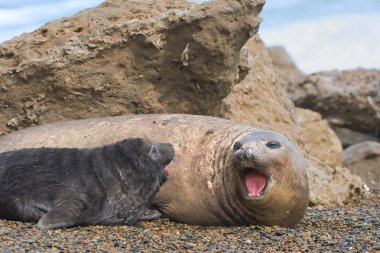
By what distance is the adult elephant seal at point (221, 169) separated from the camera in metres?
7.75

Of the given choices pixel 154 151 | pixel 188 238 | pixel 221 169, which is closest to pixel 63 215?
pixel 188 238

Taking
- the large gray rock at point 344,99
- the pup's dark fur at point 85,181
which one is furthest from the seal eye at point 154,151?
the large gray rock at point 344,99

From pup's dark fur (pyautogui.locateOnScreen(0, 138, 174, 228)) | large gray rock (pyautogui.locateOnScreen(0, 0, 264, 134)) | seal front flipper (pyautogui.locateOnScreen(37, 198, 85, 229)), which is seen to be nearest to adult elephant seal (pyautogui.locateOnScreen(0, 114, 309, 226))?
pup's dark fur (pyautogui.locateOnScreen(0, 138, 174, 228))

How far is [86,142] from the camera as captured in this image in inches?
351

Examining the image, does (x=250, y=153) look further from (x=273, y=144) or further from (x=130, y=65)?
(x=130, y=65)

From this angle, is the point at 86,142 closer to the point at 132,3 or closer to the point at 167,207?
the point at 167,207

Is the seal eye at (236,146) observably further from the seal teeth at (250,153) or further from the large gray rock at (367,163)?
the large gray rock at (367,163)

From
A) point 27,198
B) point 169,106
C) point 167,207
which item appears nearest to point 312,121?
point 169,106

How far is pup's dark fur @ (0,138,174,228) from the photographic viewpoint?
24.5 ft

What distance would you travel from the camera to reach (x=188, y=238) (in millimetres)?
7180

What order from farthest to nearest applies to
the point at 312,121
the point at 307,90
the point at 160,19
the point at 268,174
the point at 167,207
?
1. the point at 307,90
2. the point at 312,121
3. the point at 160,19
4. the point at 167,207
5. the point at 268,174

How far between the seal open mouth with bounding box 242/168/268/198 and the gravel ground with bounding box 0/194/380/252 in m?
0.34

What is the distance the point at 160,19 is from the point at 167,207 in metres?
2.64

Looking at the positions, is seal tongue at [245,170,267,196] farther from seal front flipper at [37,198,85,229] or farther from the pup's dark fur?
seal front flipper at [37,198,85,229]
